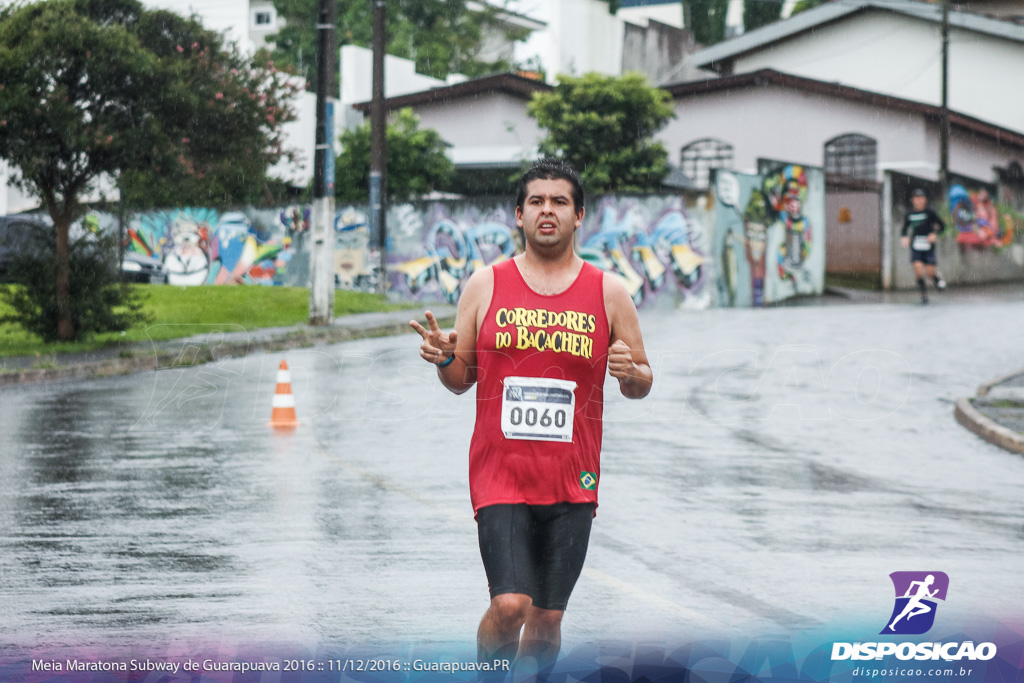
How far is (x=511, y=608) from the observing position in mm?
3969

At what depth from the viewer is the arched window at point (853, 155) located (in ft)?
130

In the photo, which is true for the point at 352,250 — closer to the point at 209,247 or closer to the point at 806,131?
the point at 209,247

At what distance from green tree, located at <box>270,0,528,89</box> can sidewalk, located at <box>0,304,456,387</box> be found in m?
40.4

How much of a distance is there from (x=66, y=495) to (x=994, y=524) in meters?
5.91

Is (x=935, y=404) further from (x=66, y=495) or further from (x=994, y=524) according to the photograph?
(x=66, y=495)

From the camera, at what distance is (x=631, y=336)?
4293 mm

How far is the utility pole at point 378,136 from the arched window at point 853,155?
1566cm

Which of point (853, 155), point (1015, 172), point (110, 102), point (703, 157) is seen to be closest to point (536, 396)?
point (110, 102)

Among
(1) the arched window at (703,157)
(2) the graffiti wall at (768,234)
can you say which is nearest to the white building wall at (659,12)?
(1) the arched window at (703,157)

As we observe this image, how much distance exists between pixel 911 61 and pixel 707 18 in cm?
2874

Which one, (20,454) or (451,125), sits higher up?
(451,125)

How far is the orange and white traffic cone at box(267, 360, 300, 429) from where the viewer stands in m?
12.3

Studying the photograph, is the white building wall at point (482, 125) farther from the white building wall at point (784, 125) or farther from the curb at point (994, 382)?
the curb at point (994, 382)

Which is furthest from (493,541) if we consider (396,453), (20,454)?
(20,454)
